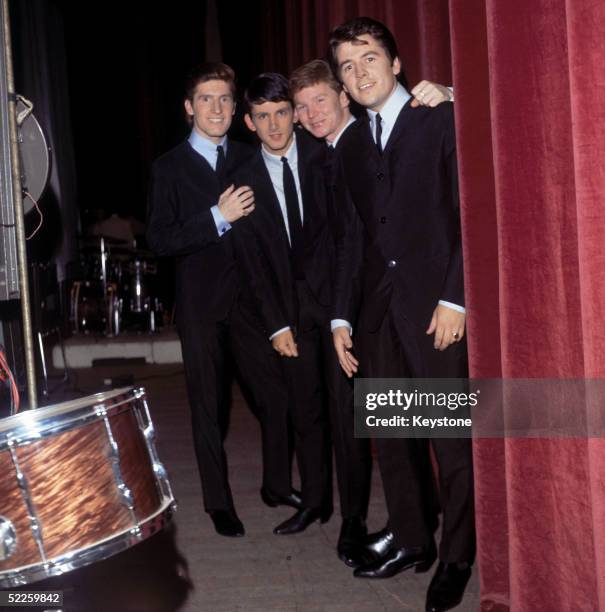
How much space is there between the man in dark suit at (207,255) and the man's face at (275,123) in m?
0.13

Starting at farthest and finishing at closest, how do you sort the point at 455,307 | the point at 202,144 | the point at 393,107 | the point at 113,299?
the point at 113,299, the point at 202,144, the point at 393,107, the point at 455,307

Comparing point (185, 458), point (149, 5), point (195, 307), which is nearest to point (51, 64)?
point (149, 5)

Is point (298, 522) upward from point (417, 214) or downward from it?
downward

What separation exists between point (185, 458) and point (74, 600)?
65.6 inches

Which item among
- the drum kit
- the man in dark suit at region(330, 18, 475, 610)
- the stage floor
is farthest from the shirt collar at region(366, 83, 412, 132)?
the drum kit

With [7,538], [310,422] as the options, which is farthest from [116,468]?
[310,422]

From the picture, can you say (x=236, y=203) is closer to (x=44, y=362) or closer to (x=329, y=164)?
(x=329, y=164)

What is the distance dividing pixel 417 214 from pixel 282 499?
4.59 feet

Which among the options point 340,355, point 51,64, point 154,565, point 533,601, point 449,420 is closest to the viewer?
point 533,601

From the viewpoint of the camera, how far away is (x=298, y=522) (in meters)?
3.09

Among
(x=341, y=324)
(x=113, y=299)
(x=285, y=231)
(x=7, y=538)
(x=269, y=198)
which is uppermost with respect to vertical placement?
(x=269, y=198)

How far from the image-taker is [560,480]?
1.88 m

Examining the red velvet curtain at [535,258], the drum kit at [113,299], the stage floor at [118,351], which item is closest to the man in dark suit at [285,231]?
the red velvet curtain at [535,258]

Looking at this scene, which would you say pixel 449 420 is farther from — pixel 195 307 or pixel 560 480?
pixel 195 307
